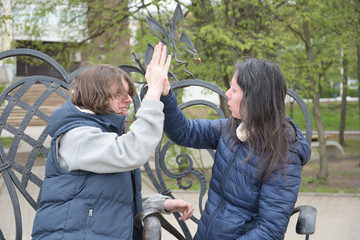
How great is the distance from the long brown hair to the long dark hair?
0.60 metres

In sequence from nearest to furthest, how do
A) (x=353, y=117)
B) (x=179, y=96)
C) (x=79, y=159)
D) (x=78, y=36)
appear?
(x=79, y=159), (x=179, y=96), (x=78, y=36), (x=353, y=117)

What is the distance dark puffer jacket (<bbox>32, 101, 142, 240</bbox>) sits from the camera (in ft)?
6.29

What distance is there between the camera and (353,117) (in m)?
23.5

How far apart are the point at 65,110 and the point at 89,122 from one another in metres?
0.12

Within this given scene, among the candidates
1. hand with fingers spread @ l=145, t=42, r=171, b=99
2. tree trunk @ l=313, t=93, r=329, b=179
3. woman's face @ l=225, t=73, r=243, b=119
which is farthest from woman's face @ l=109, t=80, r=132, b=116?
tree trunk @ l=313, t=93, r=329, b=179

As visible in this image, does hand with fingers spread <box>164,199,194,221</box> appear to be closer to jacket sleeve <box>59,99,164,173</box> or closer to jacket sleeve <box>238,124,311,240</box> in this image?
jacket sleeve <box>238,124,311,240</box>

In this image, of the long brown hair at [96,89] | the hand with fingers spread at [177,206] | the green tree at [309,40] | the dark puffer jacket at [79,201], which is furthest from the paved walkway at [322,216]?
the long brown hair at [96,89]

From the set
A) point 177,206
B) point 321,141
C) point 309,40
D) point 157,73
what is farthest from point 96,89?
point 321,141

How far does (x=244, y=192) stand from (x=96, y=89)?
845mm

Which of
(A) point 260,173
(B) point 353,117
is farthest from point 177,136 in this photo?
(B) point 353,117

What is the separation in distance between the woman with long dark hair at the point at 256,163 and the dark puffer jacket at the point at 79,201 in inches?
18.3

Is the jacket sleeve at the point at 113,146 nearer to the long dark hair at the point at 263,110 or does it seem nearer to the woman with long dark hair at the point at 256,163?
the woman with long dark hair at the point at 256,163

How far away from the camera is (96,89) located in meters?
2.03

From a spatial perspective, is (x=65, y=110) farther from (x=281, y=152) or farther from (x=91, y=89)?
(x=281, y=152)
